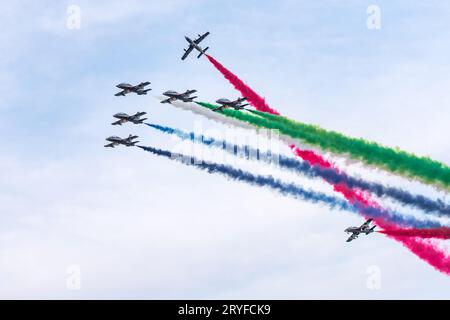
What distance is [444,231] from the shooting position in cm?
16350

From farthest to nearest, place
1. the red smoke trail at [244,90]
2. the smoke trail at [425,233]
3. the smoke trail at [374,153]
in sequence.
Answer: the red smoke trail at [244,90]
the smoke trail at [374,153]
the smoke trail at [425,233]

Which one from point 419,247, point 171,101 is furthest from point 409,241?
point 171,101

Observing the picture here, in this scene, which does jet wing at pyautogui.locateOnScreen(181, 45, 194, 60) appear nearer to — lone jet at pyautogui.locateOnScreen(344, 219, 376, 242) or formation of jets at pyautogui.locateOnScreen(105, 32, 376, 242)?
formation of jets at pyautogui.locateOnScreen(105, 32, 376, 242)

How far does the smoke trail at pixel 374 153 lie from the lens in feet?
545

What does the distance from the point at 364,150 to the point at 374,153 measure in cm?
160

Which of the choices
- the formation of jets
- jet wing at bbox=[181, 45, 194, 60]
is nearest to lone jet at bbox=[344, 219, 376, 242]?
the formation of jets

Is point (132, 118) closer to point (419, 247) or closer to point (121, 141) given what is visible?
point (121, 141)

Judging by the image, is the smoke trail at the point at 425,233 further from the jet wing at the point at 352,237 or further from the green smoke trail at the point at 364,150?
the jet wing at the point at 352,237

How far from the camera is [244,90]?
187m

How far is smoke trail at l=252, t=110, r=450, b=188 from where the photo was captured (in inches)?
6535

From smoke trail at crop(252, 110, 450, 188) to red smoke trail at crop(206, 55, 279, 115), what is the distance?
17.3 ft

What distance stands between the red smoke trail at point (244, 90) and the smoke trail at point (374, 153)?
5.27 meters

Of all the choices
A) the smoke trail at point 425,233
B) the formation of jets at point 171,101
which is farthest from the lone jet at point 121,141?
the smoke trail at point 425,233
